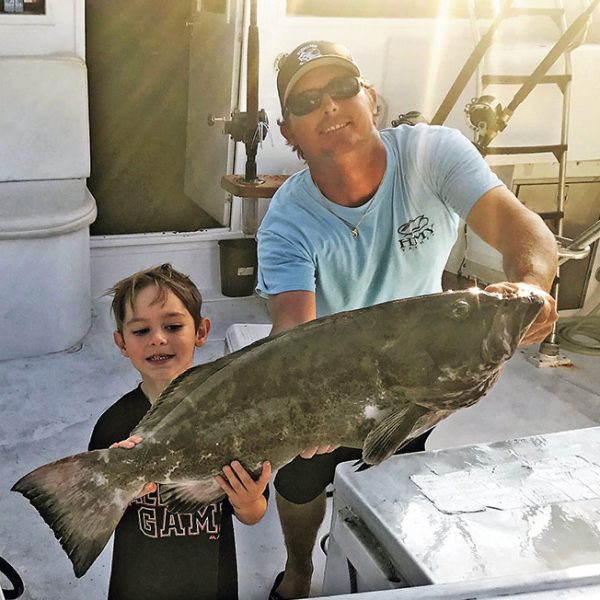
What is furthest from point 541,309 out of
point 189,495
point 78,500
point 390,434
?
point 78,500

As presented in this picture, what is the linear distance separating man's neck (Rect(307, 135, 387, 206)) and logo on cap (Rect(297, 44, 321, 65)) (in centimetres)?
29

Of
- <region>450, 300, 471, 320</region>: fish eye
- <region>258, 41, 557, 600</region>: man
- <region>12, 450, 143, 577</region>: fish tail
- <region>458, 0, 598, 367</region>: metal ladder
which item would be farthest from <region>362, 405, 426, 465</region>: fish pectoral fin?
<region>458, 0, 598, 367</region>: metal ladder

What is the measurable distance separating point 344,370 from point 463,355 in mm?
214

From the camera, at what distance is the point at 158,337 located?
6.34 ft

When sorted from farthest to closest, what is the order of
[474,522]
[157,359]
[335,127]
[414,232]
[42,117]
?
1. [42,117]
2. [414,232]
3. [335,127]
4. [157,359]
5. [474,522]

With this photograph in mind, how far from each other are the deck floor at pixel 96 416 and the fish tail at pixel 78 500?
4.33ft

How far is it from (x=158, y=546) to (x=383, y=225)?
3.58ft

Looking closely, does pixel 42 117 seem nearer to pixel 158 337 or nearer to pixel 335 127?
pixel 335 127

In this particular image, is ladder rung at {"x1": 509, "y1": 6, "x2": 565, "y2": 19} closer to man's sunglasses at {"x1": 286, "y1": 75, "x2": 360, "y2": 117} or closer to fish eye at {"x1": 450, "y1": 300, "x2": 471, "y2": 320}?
man's sunglasses at {"x1": 286, "y1": 75, "x2": 360, "y2": 117}

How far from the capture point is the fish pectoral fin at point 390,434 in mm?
1366

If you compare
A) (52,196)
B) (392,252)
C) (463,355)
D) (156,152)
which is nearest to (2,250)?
(52,196)

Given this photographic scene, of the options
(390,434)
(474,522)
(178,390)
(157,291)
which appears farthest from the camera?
(157,291)

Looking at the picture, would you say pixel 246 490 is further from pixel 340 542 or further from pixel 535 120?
pixel 535 120

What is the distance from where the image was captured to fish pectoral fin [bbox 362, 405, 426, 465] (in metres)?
1.37
